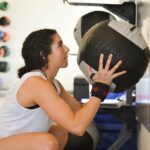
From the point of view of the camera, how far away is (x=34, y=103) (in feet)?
5.17

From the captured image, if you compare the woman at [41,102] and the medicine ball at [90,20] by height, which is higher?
the medicine ball at [90,20]

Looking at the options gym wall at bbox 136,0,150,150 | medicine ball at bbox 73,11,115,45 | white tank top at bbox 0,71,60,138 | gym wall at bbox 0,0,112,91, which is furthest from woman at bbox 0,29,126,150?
gym wall at bbox 0,0,112,91

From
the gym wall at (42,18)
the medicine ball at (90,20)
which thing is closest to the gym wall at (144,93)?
the medicine ball at (90,20)

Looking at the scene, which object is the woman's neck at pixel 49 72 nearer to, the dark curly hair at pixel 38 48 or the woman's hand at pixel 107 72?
the dark curly hair at pixel 38 48

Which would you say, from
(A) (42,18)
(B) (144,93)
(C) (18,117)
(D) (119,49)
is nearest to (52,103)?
(C) (18,117)

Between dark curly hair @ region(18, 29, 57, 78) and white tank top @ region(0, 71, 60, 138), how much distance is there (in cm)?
8

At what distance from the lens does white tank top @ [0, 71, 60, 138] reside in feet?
5.28

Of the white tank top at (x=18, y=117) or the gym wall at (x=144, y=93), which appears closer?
the white tank top at (x=18, y=117)

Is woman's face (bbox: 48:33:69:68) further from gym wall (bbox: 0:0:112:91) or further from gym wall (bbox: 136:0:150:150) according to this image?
gym wall (bbox: 0:0:112:91)

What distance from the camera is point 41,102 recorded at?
1.50 metres

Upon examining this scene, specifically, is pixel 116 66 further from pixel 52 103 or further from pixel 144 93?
pixel 144 93

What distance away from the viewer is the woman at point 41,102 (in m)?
1.46

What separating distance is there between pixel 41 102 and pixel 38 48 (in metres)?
0.30

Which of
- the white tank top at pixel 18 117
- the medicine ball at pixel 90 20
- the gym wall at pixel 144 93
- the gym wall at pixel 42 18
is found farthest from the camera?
the gym wall at pixel 42 18
